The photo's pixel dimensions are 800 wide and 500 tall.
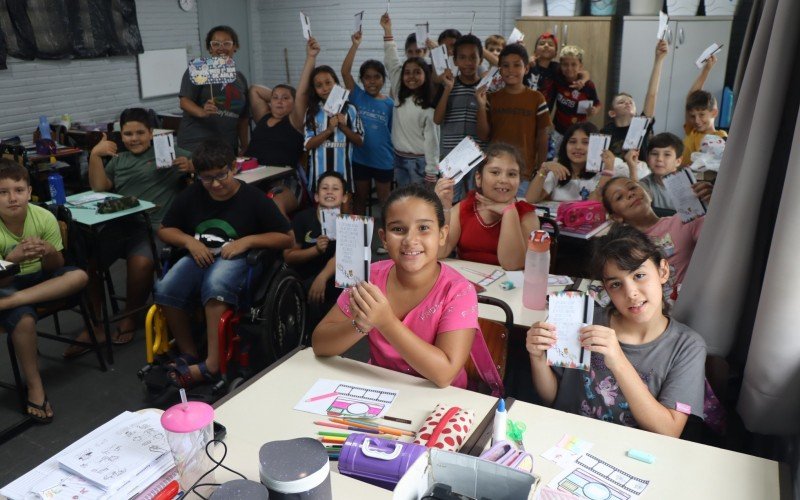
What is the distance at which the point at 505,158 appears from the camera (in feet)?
10.2

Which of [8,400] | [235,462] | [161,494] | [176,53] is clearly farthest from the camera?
[176,53]

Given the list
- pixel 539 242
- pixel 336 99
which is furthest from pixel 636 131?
pixel 336 99

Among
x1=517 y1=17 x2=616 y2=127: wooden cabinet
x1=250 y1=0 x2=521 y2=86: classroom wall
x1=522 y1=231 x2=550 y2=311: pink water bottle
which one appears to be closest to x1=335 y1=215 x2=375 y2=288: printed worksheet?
x1=522 y1=231 x2=550 y2=311: pink water bottle

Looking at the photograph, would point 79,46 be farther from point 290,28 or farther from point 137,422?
point 137,422

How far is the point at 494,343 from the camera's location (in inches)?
90.3

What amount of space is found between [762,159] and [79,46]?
747 cm

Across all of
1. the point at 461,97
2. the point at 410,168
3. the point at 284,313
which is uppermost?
the point at 461,97

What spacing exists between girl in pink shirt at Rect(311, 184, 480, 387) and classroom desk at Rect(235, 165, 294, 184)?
2647 millimetres

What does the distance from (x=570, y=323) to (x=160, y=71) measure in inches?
312

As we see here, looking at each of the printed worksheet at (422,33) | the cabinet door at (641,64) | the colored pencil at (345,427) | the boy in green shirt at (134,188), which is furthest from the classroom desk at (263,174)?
the cabinet door at (641,64)

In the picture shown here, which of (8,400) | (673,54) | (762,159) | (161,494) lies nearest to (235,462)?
(161,494)

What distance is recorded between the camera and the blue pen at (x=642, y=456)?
160 cm

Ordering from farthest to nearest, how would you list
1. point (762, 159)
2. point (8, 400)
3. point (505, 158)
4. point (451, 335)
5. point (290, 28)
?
point (290, 28), point (8, 400), point (505, 158), point (451, 335), point (762, 159)

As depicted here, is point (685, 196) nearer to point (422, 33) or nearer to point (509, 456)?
point (509, 456)
